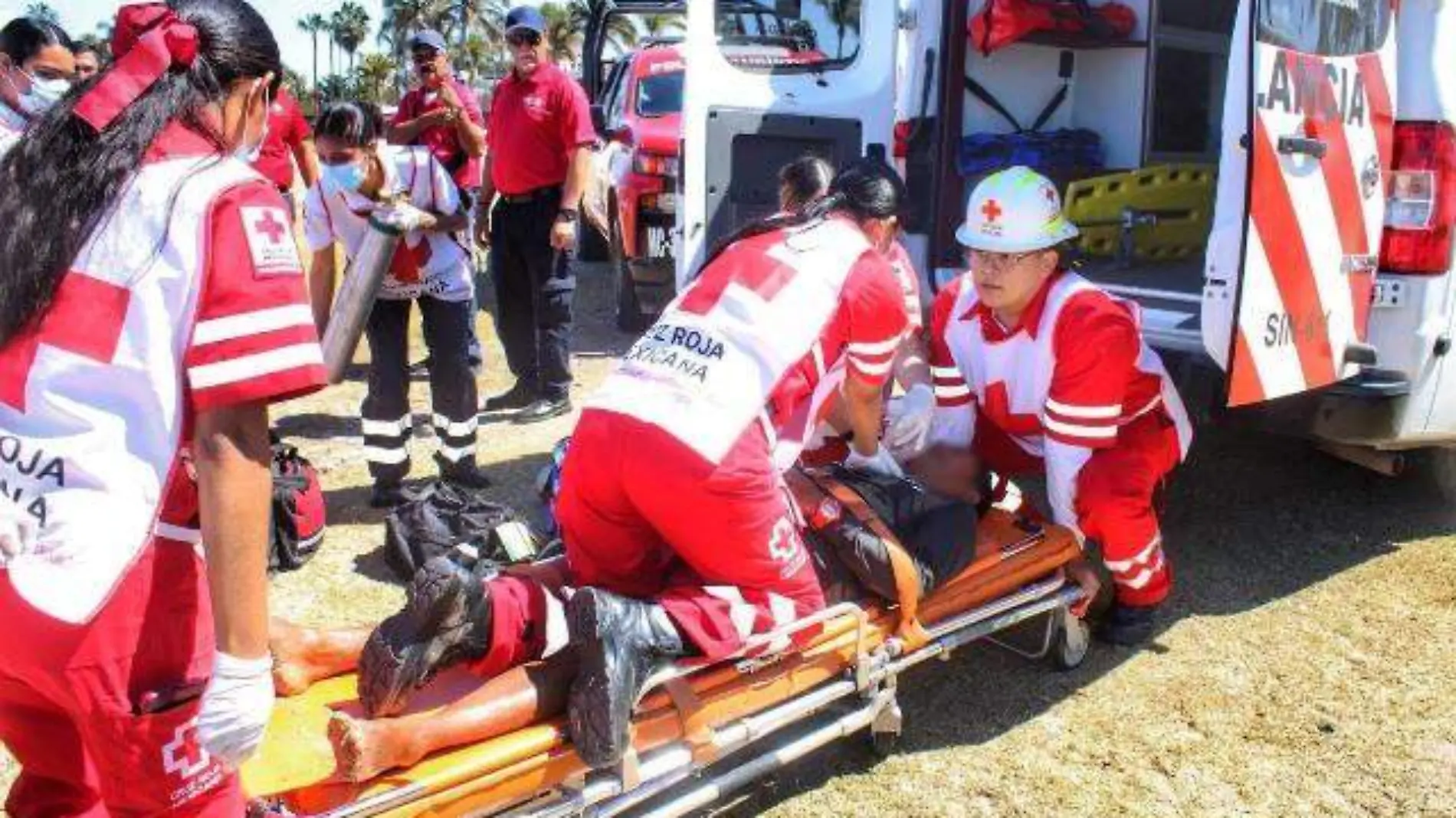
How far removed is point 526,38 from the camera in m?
5.70

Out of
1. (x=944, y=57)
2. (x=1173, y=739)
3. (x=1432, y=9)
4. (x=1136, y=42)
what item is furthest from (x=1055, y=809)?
(x=1136, y=42)

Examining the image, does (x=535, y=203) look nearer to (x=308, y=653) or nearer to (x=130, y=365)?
(x=308, y=653)

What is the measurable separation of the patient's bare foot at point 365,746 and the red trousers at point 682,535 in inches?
11.4

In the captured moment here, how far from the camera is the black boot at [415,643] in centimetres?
227

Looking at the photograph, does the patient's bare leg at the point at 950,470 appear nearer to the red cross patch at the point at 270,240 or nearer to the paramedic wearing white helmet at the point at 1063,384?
the paramedic wearing white helmet at the point at 1063,384

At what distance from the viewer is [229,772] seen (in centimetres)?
174

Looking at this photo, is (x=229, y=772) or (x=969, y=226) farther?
(x=969, y=226)

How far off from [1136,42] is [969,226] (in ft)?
11.4

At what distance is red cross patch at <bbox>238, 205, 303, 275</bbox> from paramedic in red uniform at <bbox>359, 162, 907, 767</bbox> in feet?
2.77

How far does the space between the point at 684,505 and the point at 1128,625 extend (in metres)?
1.79

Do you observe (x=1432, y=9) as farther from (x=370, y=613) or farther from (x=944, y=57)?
(x=370, y=613)

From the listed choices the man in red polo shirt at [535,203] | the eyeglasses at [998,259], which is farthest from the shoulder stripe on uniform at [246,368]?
the man in red polo shirt at [535,203]

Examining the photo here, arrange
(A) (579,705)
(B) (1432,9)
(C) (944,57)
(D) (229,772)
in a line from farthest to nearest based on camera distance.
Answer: (C) (944,57)
(B) (1432,9)
(A) (579,705)
(D) (229,772)

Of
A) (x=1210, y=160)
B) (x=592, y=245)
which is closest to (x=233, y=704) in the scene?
(x=1210, y=160)
